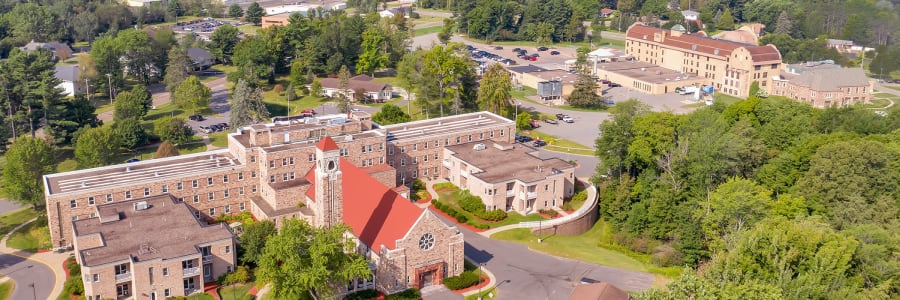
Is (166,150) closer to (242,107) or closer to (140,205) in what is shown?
(242,107)

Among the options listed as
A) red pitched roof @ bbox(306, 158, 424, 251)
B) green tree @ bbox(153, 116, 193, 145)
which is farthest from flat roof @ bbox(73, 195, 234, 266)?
green tree @ bbox(153, 116, 193, 145)

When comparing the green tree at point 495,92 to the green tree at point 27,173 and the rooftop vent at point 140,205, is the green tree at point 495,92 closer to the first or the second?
the rooftop vent at point 140,205

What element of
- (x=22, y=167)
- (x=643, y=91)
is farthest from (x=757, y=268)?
(x=643, y=91)

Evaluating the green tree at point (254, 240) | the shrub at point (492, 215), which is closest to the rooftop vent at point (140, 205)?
the green tree at point (254, 240)

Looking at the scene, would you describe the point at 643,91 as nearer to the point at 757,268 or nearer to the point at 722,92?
the point at 722,92

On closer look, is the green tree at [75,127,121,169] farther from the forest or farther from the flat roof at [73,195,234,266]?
the forest
